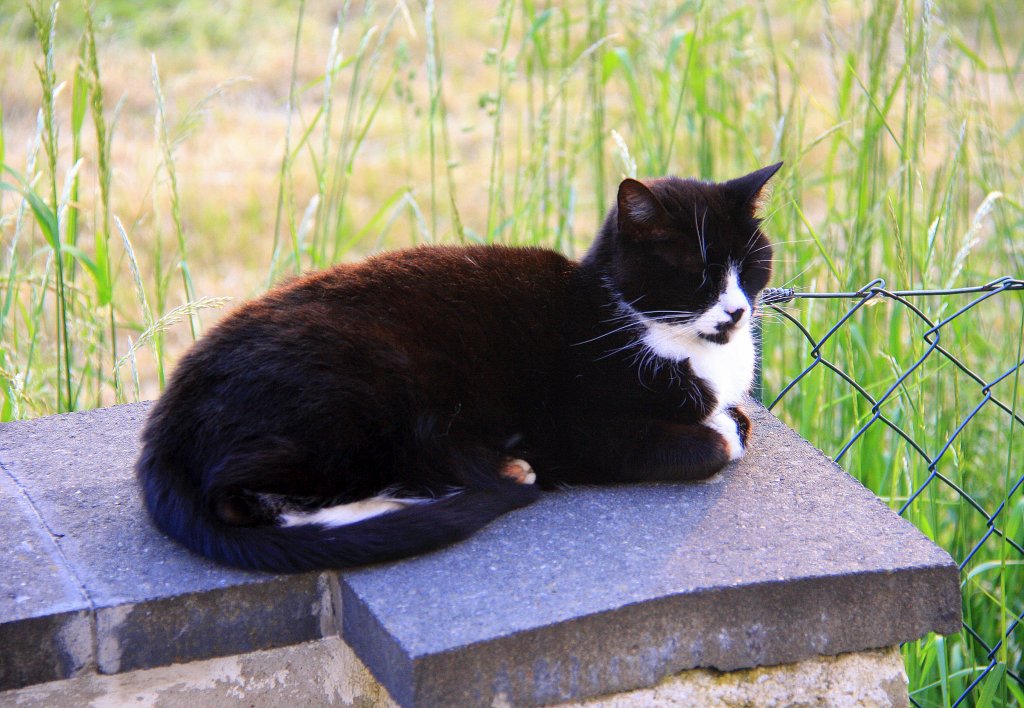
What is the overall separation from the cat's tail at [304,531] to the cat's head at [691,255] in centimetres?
44

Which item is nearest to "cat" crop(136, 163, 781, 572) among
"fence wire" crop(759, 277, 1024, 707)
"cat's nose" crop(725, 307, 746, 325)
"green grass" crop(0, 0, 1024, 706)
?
"cat's nose" crop(725, 307, 746, 325)

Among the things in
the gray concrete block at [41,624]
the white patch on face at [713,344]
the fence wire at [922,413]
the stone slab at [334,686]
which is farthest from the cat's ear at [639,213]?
the gray concrete block at [41,624]

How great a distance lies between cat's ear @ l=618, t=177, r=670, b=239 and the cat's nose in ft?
0.50

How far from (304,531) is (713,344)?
70 centimetres

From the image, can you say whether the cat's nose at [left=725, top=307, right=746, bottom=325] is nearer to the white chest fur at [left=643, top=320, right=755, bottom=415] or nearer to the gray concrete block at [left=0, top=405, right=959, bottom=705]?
the white chest fur at [left=643, top=320, right=755, bottom=415]

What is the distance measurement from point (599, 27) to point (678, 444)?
1223 mm

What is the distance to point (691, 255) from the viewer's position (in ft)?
5.19

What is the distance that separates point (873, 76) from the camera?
205 cm

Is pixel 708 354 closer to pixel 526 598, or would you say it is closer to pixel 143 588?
pixel 526 598

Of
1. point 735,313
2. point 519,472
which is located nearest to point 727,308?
point 735,313

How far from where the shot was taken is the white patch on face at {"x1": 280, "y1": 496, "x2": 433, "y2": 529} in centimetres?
133

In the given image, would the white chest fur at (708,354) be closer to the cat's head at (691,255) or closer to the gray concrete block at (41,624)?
the cat's head at (691,255)

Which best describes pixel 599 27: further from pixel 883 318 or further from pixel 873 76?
pixel 883 318

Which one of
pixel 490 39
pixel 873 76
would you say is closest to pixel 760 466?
pixel 873 76
